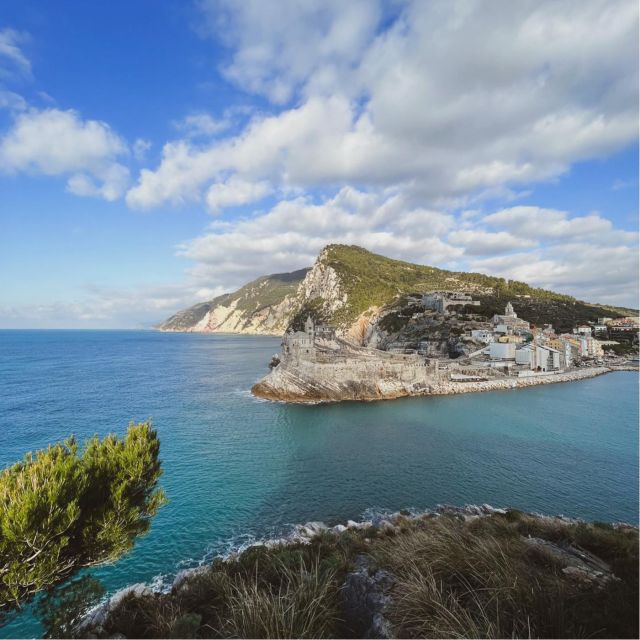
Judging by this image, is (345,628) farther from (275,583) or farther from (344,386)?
(344,386)

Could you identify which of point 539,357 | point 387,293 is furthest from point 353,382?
point 387,293

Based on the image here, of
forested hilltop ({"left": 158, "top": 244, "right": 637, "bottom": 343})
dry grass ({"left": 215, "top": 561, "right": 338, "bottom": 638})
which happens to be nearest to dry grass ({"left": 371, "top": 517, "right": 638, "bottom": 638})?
dry grass ({"left": 215, "top": 561, "right": 338, "bottom": 638})

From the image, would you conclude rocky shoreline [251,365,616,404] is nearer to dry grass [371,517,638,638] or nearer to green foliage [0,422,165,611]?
green foliage [0,422,165,611]

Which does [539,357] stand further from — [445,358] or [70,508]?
[70,508]

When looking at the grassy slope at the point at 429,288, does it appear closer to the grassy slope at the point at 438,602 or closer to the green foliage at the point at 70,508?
the green foliage at the point at 70,508

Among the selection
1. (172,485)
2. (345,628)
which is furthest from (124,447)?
(172,485)
